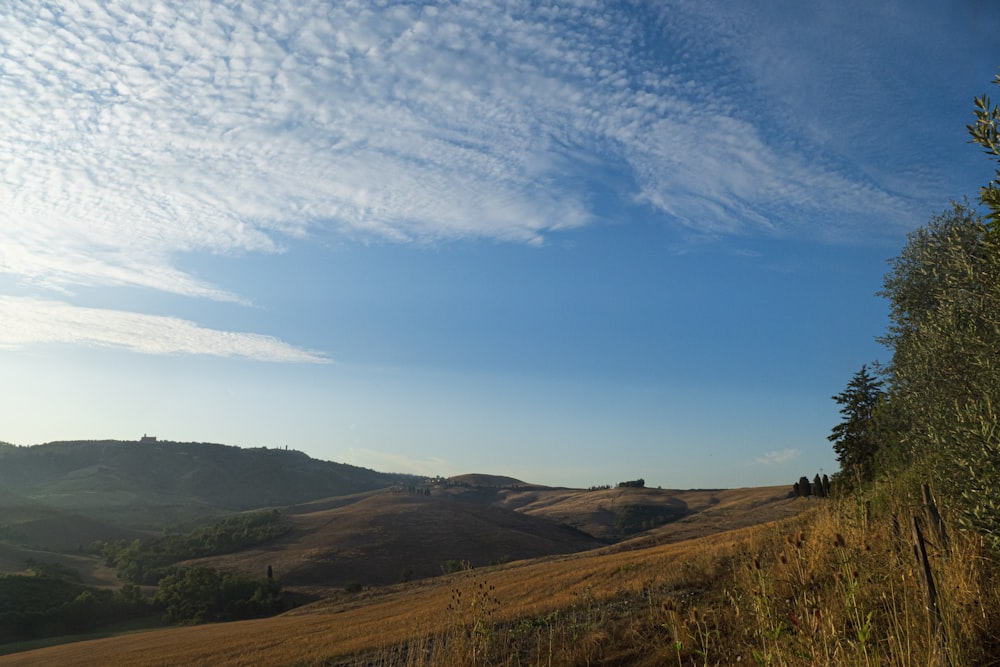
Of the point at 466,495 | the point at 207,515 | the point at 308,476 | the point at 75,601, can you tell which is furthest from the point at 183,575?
the point at 308,476

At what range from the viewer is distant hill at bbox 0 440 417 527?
139250 millimetres

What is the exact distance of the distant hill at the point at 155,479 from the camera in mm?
139250

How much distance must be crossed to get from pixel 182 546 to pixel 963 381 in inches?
3679

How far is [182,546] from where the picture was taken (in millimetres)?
83562

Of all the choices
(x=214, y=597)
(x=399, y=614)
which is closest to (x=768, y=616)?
(x=399, y=614)

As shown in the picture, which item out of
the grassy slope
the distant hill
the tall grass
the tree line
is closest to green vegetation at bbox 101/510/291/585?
the grassy slope

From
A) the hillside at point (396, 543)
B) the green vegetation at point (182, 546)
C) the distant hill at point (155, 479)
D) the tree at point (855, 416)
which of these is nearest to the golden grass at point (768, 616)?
the tree at point (855, 416)

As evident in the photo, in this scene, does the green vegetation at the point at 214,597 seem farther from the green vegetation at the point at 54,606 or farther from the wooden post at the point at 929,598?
the wooden post at the point at 929,598

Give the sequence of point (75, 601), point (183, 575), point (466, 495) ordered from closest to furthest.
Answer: point (75, 601)
point (183, 575)
point (466, 495)

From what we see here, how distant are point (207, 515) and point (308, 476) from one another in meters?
61.3

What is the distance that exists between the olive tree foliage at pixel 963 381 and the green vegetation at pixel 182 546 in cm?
7817

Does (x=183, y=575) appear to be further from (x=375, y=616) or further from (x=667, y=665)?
(x=667, y=665)

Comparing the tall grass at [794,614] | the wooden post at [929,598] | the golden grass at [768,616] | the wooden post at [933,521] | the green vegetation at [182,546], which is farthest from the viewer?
the green vegetation at [182,546]

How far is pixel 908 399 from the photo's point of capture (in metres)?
13.3
